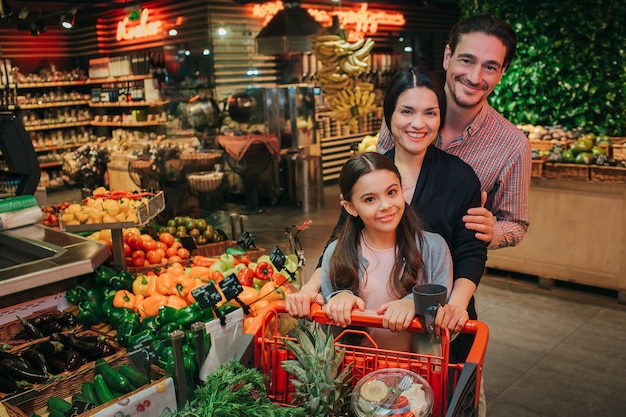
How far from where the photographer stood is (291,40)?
9008mm

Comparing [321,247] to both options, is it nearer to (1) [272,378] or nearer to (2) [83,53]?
(1) [272,378]

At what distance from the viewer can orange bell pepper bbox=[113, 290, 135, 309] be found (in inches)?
139

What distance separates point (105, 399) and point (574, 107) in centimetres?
593

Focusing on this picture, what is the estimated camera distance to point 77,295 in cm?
364

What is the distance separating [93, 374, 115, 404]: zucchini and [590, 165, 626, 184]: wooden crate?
4.51 metres

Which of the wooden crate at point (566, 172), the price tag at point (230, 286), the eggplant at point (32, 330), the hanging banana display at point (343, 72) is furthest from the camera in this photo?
the hanging banana display at point (343, 72)

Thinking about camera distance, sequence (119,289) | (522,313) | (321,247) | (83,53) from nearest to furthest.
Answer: (119,289) < (522,313) < (321,247) < (83,53)

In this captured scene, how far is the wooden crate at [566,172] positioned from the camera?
5445 millimetres

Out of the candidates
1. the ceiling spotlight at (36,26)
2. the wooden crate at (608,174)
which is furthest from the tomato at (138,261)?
the ceiling spotlight at (36,26)

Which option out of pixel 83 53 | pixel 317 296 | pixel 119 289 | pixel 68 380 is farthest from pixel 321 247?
pixel 83 53

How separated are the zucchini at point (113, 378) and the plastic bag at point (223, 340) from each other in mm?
342

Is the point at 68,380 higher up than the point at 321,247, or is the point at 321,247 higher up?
Answer: the point at 68,380

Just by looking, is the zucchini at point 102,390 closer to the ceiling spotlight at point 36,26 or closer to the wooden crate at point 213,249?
the wooden crate at point 213,249

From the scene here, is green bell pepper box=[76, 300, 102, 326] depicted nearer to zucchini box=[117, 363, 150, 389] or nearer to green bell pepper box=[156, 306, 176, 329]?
green bell pepper box=[156, 306, 176, 329]
